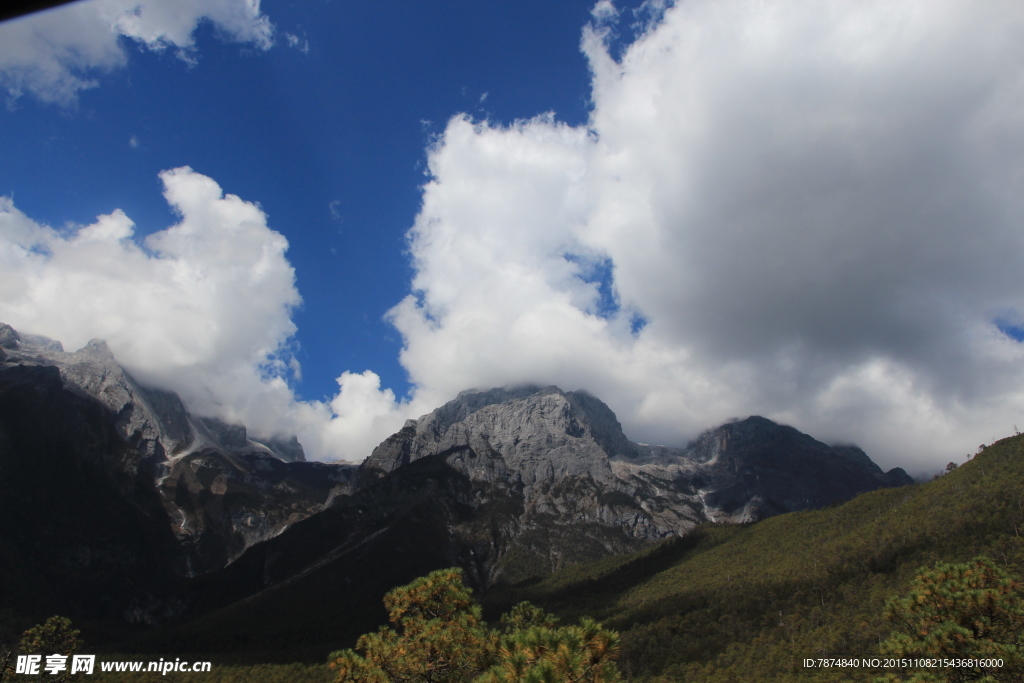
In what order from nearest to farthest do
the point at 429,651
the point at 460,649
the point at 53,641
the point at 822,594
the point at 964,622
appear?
the point at 460,649 < the point at 429,651 < the point at 964,622 < the point at 53,641 < the point at 822,594

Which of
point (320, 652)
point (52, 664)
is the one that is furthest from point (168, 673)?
point (52, 664)

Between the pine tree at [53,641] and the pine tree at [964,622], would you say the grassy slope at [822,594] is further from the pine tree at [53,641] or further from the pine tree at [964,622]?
the pine tree at [53,641]

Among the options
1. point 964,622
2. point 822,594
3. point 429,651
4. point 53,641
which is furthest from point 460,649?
point 822,594

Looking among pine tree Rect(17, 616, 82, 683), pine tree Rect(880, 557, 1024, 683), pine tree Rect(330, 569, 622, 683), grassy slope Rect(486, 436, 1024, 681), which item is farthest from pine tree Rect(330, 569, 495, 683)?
grassy slope Rect(486, 436, 1024, 681)

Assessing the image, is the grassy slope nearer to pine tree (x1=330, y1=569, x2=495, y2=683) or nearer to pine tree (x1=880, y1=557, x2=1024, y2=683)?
pine tree (x1=880, y1=557, x2=1024, y2=683)

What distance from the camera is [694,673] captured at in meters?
121

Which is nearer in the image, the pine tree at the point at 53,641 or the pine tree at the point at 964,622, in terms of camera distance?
the pine tree at the point at 964,622

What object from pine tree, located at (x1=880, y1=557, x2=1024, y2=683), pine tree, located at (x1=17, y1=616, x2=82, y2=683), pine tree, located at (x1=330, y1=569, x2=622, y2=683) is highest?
pine tree, located at (x1=17, y1=616, x2=82, y2=683)

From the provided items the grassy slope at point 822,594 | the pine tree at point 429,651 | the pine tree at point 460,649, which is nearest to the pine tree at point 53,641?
the pine tree at point 429,651

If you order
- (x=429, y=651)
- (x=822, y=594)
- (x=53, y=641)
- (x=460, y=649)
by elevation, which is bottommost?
(x=822, y=594)

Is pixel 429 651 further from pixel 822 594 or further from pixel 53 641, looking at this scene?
pixel 822 594

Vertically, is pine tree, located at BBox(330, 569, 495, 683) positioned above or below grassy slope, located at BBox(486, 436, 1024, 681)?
above

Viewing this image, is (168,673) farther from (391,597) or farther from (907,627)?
(907,627)

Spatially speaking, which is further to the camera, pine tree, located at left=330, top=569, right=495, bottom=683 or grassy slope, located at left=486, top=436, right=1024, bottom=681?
grassy slope, located at left=486, top=436, right=1024, bottom=681
